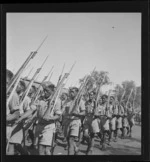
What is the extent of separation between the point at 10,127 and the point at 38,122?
311 millimetres

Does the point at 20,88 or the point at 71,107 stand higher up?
the point at 20,88

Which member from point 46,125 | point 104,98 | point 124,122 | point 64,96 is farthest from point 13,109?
point 124,122

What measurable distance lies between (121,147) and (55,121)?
0.81 m

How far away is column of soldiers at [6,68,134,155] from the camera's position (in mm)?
3354

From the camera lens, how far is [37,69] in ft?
11.1

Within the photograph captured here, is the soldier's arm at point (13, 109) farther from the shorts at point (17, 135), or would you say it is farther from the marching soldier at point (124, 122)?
the marching soldier at point (124, 122)

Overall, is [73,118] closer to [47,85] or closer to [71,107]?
[71,107]

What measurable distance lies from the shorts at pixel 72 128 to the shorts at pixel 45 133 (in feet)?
0.50

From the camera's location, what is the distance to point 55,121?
337 cm

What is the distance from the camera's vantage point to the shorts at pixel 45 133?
336cm

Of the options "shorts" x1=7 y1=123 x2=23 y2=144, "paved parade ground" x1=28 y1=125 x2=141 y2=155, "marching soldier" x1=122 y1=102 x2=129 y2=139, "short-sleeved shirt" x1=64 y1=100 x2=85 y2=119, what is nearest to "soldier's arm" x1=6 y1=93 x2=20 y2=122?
"shorts" x1=7 y1=123 x2=23 y2=144

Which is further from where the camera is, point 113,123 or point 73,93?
point 113,123
